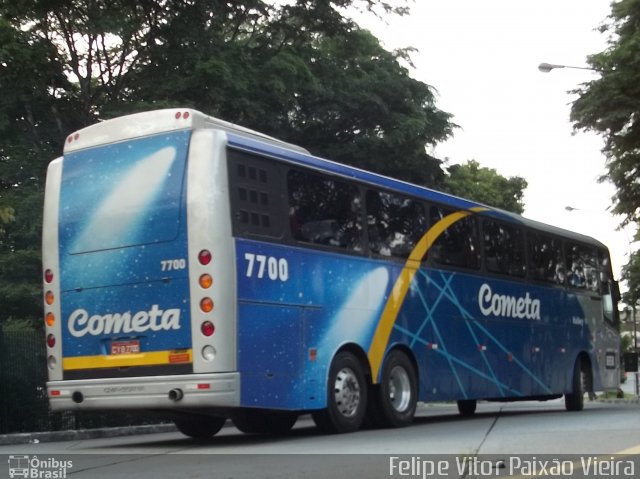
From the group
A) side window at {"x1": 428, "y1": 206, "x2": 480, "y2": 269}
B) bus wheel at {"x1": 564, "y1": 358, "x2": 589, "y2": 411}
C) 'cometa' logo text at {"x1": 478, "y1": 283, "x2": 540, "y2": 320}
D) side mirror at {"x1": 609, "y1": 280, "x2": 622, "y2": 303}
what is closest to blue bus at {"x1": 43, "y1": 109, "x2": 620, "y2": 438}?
side window at {"x1": 428, "y1": 206, "x2": 480, "y2": 269}

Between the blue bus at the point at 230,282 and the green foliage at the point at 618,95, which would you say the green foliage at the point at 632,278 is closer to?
the green foliage at the point at 618,95

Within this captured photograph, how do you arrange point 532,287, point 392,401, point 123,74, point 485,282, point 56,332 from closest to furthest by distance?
point 56,332 < point 392,401 < point 485,282 < point 532,287 < point 123,74

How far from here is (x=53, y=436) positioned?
1573 centimetres

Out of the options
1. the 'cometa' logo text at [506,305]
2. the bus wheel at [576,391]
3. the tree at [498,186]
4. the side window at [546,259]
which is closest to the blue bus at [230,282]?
the 'cometa' logo text at [506,305]

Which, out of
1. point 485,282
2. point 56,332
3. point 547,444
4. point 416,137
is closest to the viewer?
point 547,444

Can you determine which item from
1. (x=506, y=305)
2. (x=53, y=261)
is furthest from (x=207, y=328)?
(x=506, y=305)

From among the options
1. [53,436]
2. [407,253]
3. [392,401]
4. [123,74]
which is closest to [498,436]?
[392,401]

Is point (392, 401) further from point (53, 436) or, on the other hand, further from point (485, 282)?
point (53, 436)

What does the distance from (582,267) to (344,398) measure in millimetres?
9580

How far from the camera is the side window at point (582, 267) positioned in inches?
827

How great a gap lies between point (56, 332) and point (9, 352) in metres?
3.89

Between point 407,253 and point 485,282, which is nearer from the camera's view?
point 407,253

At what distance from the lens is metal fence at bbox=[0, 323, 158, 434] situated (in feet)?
52.6

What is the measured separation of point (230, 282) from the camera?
1162 centimetres
